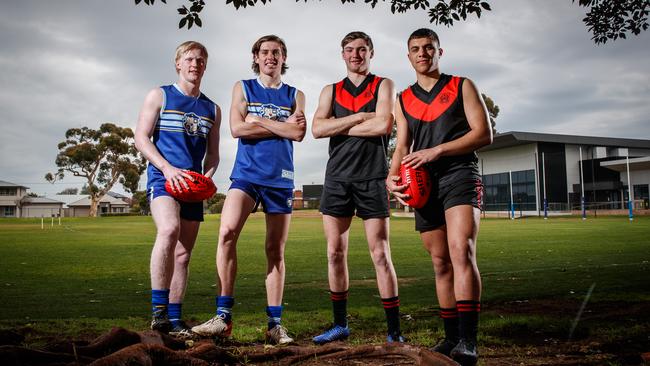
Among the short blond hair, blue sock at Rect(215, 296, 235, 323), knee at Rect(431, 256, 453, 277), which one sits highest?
the short blond hair

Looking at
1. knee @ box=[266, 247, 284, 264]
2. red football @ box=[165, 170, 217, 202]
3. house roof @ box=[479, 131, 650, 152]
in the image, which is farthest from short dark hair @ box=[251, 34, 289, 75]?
house roof @ box=[479, 131, 650, 152]

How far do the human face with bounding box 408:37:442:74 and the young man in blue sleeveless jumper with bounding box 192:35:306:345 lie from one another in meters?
1.21

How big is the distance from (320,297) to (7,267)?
831 cm

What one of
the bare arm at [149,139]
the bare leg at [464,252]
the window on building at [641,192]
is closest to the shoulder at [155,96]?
the bare arm at [149,139]

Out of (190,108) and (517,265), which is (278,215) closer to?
(190,108)

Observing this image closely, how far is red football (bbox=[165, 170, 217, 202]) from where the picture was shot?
171 inches

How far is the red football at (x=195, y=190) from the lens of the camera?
4.36m

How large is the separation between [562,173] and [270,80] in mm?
58367

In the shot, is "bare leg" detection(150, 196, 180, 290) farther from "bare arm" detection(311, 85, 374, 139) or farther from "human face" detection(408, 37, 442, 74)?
"human face" detection(408, 37, 442, 74)

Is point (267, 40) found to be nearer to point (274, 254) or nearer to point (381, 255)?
point (274, 254)

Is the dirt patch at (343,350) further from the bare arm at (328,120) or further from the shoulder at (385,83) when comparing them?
the shoulder at (385,83)

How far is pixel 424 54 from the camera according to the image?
4055 mm

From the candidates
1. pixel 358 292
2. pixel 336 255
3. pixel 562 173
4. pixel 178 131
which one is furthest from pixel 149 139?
pixel 562 173

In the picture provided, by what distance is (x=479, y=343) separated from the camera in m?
4.53
